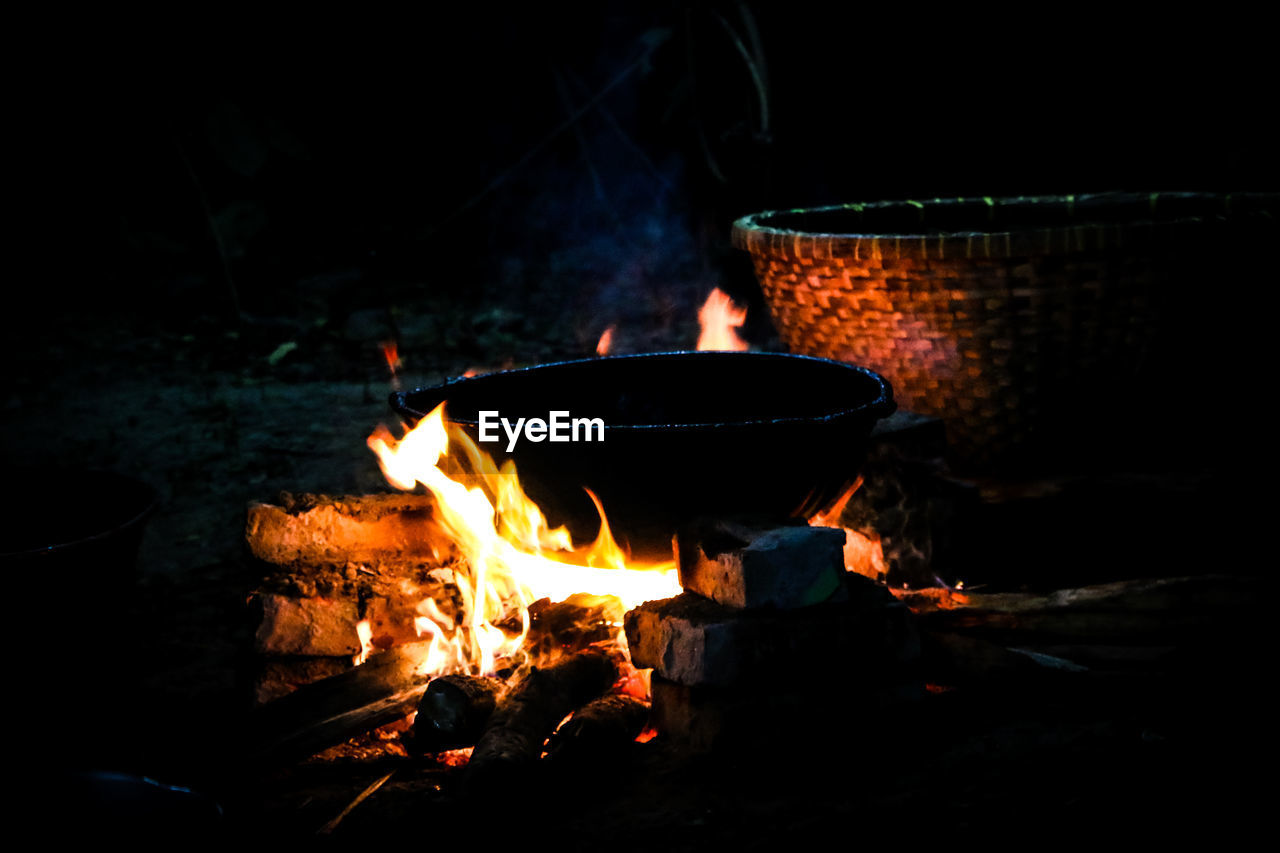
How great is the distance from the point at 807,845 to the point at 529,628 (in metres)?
0.89

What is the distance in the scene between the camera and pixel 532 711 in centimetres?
210

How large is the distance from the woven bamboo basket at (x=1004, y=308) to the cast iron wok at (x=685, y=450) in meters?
0.66

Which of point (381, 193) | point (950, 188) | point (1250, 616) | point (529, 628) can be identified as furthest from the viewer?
point (381, 193)

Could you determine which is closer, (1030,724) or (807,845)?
(807,845)

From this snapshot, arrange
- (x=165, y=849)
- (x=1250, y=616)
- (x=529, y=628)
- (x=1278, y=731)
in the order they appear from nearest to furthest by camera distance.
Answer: (x=165, y=849) < (x=1278, y=731) < (x=1250, y=616) < (x=529, y=628)

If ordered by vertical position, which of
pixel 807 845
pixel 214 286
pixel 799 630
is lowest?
pixel 807 845

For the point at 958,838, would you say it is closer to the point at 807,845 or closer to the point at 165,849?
the point at 807,845

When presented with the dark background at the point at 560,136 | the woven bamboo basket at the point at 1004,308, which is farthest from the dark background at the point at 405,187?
the woven bamboo basket at the point at 1004,308

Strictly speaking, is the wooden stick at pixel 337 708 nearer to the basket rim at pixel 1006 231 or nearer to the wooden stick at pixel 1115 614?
the wooden stick at pixel 1115 614

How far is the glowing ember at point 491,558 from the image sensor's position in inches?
91.0

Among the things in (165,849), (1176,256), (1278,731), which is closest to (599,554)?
(165,849)

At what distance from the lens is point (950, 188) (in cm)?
597

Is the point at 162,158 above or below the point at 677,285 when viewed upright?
above

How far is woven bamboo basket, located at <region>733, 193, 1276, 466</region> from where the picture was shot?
9.81 ft
